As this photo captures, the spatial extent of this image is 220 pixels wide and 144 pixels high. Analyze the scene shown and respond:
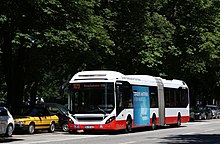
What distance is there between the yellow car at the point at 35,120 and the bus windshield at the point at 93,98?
2.96 meters

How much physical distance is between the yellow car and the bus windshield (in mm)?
2963

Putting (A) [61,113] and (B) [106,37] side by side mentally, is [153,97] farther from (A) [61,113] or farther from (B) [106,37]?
(A) [61,113]

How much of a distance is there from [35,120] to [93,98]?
164 inches

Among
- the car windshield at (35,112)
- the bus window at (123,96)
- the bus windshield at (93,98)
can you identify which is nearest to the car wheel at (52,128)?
the car windshield at (35,112)

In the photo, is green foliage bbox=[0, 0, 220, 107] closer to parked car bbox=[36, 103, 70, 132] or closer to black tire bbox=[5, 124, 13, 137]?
parked car bbox=[36, 103, 70, 132]

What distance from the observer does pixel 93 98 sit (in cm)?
2544

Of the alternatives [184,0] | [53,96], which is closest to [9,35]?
[184,0]

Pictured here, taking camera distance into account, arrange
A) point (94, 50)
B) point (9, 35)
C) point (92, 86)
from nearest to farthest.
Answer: point (92, 86)
point (9, 35)
point (94, 50)

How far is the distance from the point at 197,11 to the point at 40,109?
60.6 feet

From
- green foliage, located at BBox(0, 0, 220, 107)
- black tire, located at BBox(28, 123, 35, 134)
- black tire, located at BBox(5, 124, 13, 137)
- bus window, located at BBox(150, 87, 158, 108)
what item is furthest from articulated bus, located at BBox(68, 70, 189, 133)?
black tire, located at BBox(5, 124, 13, 137)

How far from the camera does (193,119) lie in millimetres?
49906

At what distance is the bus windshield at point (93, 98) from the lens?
997 inches

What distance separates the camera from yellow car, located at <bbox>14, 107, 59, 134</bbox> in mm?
26725

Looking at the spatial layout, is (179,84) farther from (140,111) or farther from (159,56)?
(140,111)
